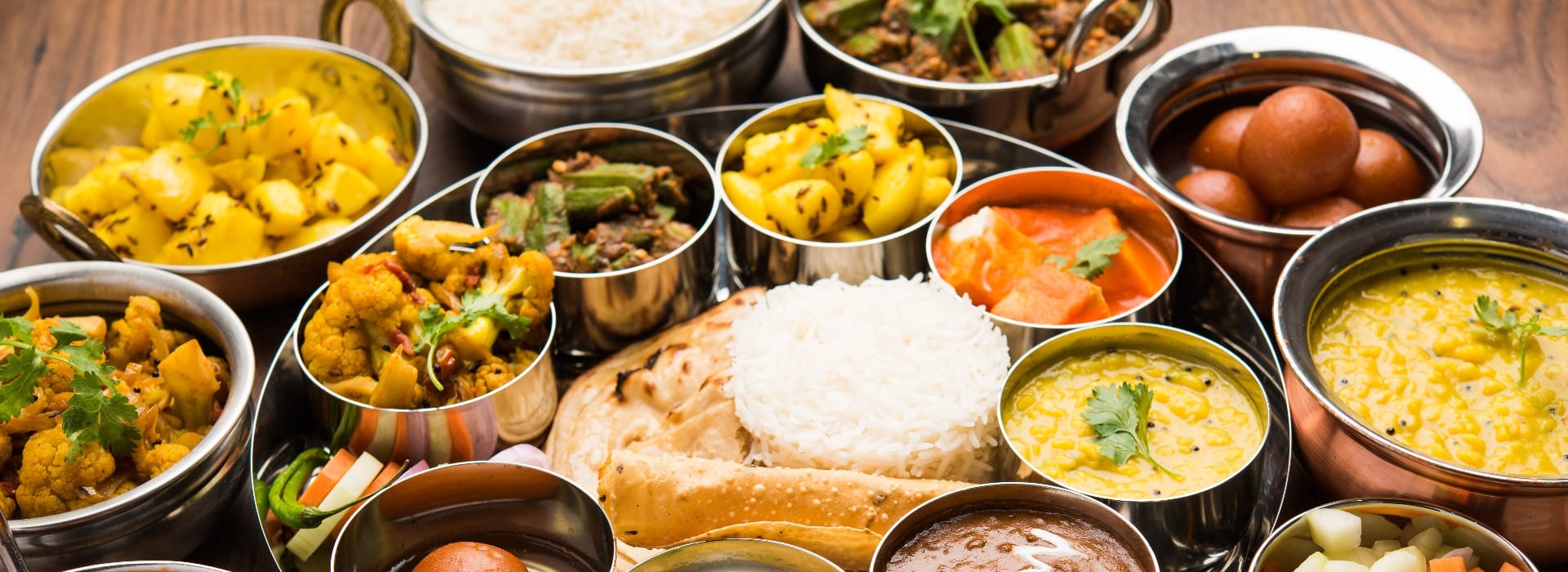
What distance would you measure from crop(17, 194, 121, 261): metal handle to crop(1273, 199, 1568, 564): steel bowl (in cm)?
256

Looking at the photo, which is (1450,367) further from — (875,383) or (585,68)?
(585,68)

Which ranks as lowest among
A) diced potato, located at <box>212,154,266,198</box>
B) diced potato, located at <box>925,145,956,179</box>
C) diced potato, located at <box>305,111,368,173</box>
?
diced potato, located at <box>212,154,266,198</box>

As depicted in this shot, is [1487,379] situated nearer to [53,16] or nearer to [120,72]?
[120,72]

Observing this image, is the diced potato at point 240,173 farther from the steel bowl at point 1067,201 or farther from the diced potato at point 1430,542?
the diced potato at point 1430,542

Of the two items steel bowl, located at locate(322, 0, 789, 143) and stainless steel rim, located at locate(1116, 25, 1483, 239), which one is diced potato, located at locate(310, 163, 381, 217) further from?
stainless steel rim, located at locate(1116, 25, 1483, 239)

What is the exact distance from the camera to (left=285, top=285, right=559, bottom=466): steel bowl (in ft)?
8.12

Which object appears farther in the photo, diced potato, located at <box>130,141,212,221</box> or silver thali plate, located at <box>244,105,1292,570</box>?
diced potato, located at <box>130,141,212,221</box>

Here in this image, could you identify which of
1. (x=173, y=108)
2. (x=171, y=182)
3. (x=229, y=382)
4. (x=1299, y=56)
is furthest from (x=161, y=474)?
(x=1299, y=56)

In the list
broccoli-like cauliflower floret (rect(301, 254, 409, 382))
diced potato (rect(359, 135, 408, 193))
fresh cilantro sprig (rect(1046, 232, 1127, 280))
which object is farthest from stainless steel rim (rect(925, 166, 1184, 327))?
diced potato (rect(359, 135, 408, 193))

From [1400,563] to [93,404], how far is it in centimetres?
237

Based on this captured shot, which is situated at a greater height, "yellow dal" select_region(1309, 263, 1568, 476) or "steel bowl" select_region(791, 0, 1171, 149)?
"steel bowl" select_region(791, 0, 1171, 149)

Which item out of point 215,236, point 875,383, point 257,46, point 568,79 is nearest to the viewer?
point 875,383

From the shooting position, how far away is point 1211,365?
2541mm

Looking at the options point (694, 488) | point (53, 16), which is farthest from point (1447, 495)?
point (53, 16)
